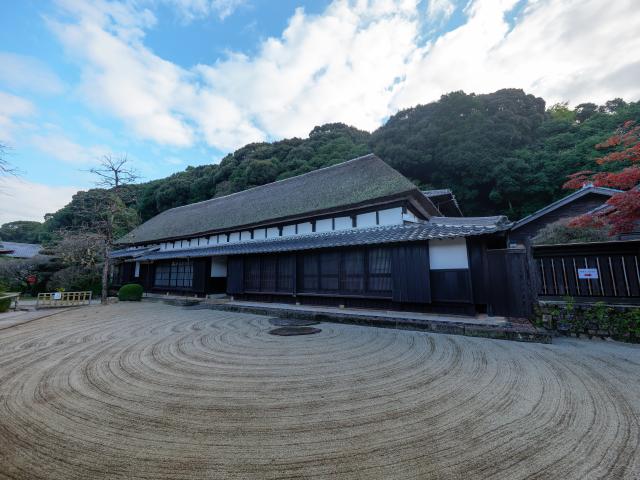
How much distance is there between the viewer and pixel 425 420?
2535 mm

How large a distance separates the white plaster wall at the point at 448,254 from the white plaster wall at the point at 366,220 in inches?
111

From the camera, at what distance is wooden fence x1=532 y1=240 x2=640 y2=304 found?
5.61m

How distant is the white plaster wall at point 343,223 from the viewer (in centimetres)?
1081

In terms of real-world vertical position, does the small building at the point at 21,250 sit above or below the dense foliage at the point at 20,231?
below

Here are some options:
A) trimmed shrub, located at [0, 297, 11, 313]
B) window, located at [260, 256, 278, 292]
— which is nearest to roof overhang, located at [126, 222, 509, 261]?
window, located at [260, 256, 278, 292]

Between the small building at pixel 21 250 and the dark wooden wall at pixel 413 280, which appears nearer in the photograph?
the dark wooden wall at pixel 413 280

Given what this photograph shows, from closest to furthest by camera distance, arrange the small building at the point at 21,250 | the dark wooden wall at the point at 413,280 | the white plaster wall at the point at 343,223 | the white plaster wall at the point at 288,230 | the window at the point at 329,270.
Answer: the dark wooden wall at the point at 413,280
the window at the point at 329,270
the white plaster wall at the point at 343,223
the white plaster wall at the point at 288,230
the small building at the point at 21,250

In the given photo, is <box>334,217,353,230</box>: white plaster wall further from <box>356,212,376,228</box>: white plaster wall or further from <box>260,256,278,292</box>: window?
<box>260,256,278,292</box>: window

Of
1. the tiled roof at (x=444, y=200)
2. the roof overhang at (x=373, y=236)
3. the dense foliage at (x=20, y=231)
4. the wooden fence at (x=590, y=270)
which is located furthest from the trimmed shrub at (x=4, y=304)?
the dense foliage at (x=20, y=231)

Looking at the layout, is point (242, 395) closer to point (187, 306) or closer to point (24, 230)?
point (187, 306)

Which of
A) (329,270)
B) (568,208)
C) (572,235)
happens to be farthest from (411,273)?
(568,208)

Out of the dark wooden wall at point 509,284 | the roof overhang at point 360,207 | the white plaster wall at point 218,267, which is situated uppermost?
the roof overhang at point 360,207

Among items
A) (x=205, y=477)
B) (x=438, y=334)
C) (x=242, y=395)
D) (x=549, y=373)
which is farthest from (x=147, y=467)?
(x=438, y=334)

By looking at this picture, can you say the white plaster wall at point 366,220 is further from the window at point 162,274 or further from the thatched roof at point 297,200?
the window at point 162,274
